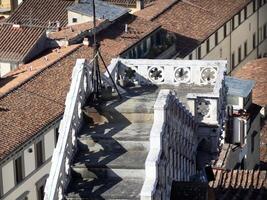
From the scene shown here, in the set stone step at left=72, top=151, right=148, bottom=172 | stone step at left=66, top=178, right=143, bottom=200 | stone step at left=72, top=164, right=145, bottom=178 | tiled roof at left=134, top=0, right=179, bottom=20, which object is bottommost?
stone step at left=66, top=178, right=143, bottom=200

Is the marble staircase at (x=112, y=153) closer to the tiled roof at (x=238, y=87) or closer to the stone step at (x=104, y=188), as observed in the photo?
the stone step at (x=104, y=188)

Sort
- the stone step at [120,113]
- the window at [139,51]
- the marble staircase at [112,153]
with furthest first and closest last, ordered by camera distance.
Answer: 1. the window at [139,51]
2. the stone step at [120,113]
3. the marble staircase at [112,153]

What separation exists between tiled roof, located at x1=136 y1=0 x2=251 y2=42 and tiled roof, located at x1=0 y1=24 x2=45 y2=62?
10272 mm

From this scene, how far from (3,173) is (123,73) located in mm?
21852

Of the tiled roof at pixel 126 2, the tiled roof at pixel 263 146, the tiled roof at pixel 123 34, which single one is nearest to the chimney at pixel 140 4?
the tiled roof at pixel 126 2

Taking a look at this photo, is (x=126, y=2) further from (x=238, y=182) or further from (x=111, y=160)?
(x=111, y=160)

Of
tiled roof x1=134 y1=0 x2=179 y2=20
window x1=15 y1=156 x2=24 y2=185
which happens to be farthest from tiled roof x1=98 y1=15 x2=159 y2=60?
window x1=15 y1=156 x2=24 y2=185

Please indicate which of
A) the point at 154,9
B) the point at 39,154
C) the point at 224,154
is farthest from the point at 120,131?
the point at 154,9

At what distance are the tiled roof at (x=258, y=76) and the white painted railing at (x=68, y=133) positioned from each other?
32320 millimetres

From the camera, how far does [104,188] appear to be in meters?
16.3

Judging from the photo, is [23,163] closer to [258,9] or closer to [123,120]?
[123,120]

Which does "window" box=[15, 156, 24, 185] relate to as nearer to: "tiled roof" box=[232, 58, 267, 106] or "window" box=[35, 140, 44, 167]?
"window" box=[35, 140, 44, 167]

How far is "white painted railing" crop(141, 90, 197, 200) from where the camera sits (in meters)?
15.6

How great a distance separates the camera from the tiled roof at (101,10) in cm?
6209
